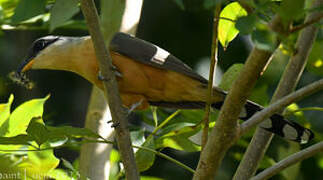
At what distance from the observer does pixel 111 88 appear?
91.3 inches

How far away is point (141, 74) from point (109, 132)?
50cm

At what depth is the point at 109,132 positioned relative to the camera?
10.9 feet

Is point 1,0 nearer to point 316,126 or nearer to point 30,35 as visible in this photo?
point 316,126

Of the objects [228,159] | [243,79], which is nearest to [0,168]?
[243,79]

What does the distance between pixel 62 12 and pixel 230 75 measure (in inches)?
48.1

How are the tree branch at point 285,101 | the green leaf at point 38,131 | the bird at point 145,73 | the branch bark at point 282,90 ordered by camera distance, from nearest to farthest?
1. the tree branch at point 285,101
2. the green leaf at point 38,131
3. the branch bark at point 282,90
4. the bird at point 145,73

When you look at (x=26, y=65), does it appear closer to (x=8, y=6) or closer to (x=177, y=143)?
(x=8, y=6)

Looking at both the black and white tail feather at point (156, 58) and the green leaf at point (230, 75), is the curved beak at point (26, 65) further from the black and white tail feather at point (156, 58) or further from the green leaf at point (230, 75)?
the green leaf at point (230, 75)

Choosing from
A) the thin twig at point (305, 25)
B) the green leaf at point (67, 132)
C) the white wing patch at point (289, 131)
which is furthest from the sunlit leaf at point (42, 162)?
the thin twig at point (305, 25)

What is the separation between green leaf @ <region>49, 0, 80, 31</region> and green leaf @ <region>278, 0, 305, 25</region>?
2.64ft

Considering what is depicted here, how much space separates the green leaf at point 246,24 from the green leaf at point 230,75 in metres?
1.25

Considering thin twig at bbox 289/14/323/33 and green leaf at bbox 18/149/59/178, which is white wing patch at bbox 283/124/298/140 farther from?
thin twig at bbox 289/14/323/33

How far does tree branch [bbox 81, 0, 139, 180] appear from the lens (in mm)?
2078

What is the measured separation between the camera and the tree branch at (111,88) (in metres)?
2.08
